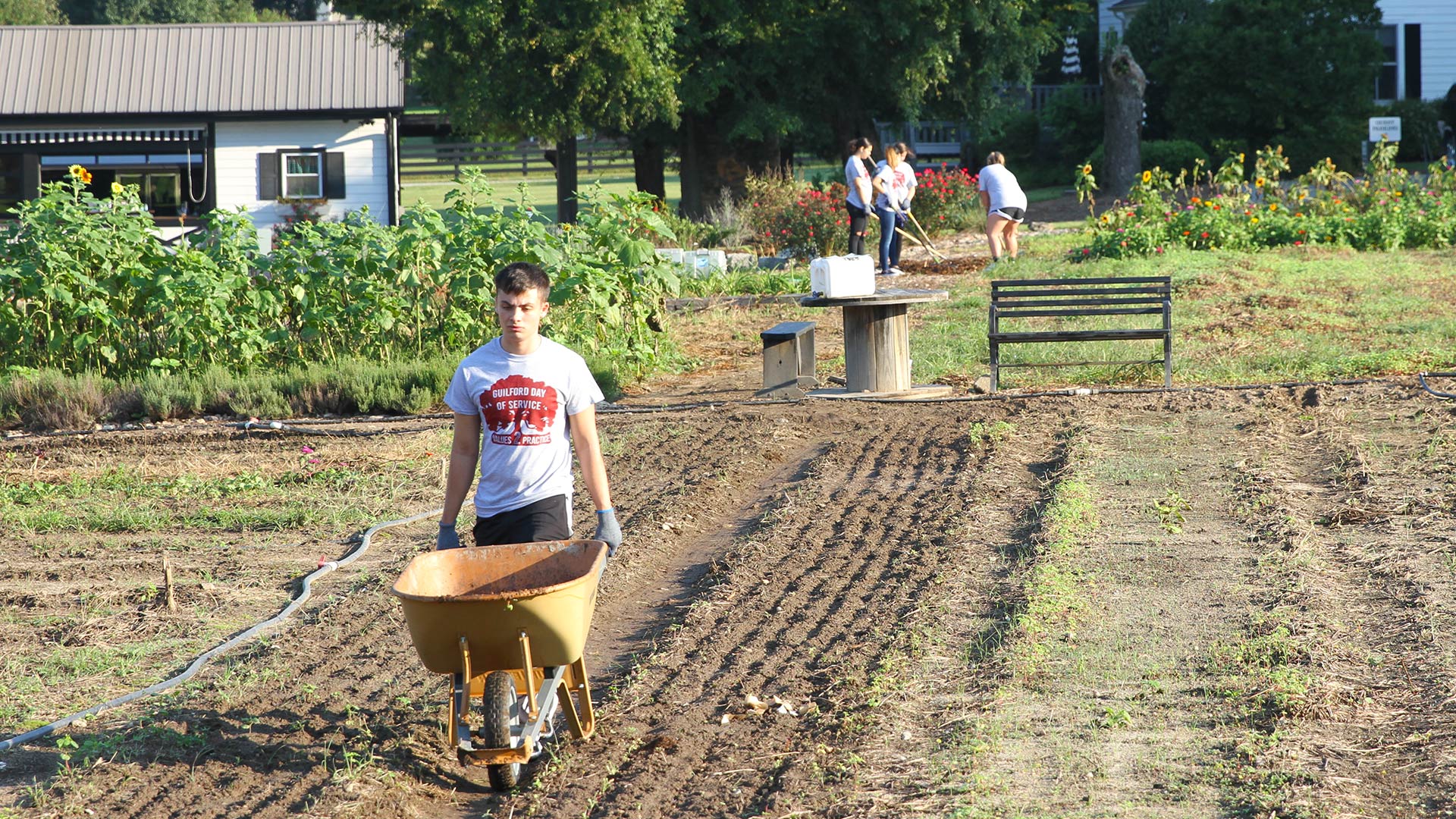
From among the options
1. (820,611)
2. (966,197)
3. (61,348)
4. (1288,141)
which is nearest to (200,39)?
(966,197)

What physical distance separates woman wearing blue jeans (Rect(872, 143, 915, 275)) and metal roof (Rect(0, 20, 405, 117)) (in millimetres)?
14323

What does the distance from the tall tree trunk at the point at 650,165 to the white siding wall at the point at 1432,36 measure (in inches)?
691

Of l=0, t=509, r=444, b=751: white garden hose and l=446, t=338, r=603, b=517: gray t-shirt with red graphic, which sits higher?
l=446, t=338, r=603, b=517: gray t-shirt with red graphic

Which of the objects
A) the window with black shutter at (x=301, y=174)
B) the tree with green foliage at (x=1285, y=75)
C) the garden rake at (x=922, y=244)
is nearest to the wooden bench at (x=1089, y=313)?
the garden rake at (x=922, y=244)

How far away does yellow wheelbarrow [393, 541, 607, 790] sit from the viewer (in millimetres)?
4340

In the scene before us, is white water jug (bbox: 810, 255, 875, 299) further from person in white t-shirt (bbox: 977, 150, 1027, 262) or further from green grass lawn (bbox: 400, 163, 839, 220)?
green grass lawn (bbox: 400, 163, 839, 220)

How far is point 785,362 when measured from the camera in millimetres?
11500

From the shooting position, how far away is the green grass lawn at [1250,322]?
11.7 m

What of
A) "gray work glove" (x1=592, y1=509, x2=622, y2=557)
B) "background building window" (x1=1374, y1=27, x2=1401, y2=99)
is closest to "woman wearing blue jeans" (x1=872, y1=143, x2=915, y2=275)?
"gray work glove" (x1=592, y1=509, x2=622, y2=557)

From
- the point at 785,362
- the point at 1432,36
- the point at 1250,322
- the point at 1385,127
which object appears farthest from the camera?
the point at 1432,36

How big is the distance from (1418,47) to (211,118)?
27170 mm

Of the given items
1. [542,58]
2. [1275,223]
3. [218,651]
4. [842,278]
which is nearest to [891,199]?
[1275,223]

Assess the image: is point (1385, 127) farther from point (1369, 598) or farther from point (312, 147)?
point (312, 147)

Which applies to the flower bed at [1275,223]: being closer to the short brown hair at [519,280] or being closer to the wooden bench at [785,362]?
the wooden bench at [785,362]
